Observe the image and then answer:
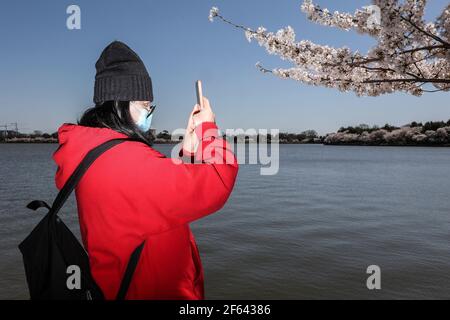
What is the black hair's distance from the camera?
1.61 metres

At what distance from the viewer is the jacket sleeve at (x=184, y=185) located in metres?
1.31

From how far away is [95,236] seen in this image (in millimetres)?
1478

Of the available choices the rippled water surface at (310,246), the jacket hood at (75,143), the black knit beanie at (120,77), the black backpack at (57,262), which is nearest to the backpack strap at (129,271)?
the black backpack at (57,262)

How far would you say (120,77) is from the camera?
168 cm

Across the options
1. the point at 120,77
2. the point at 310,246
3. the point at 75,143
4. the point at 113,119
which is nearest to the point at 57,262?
the point at 75,143

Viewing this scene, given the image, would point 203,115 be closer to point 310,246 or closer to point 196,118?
point 196,118

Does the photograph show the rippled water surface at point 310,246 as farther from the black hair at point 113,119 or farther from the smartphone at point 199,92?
the smartphone at point 199,92

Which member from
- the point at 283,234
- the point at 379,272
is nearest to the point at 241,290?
the point at 379,272

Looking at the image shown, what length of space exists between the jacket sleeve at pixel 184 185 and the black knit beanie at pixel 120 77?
0.49 meters

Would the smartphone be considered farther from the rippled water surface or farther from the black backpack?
the rippled water surface
